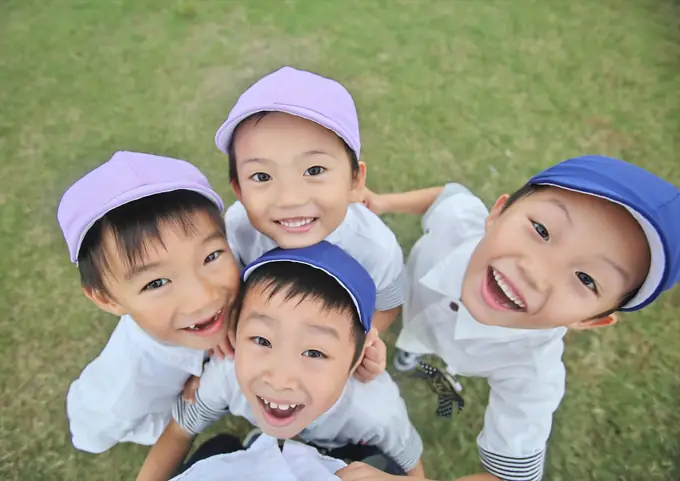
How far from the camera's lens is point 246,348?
78 cm

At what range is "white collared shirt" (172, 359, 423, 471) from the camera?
0.95 meters

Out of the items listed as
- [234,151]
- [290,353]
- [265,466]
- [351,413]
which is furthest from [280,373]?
[234,151]

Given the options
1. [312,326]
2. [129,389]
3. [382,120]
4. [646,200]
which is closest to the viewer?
[646,200]

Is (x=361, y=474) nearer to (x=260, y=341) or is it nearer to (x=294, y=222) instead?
(x=260, y=341)

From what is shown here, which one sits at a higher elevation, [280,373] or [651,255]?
[651,255]

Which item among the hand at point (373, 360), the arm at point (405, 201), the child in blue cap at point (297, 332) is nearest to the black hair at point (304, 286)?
the child in blue cap at point (297, 332)

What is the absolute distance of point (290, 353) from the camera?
762 millimetres

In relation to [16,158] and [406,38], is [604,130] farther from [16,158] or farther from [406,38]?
[16,158]

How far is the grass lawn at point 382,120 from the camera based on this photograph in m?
1.22

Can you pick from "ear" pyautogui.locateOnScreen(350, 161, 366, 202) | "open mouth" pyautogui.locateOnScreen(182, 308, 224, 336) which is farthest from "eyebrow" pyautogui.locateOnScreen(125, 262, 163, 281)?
"ear" pyautogui.locateOnScreen(350, 161, 366, 202)

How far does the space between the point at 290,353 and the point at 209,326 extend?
0.51 ft

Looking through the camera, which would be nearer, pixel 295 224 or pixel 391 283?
pixel 295 224

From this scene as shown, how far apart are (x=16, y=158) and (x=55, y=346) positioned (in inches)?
21.8

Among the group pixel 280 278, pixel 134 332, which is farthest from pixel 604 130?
pixel 134 332
